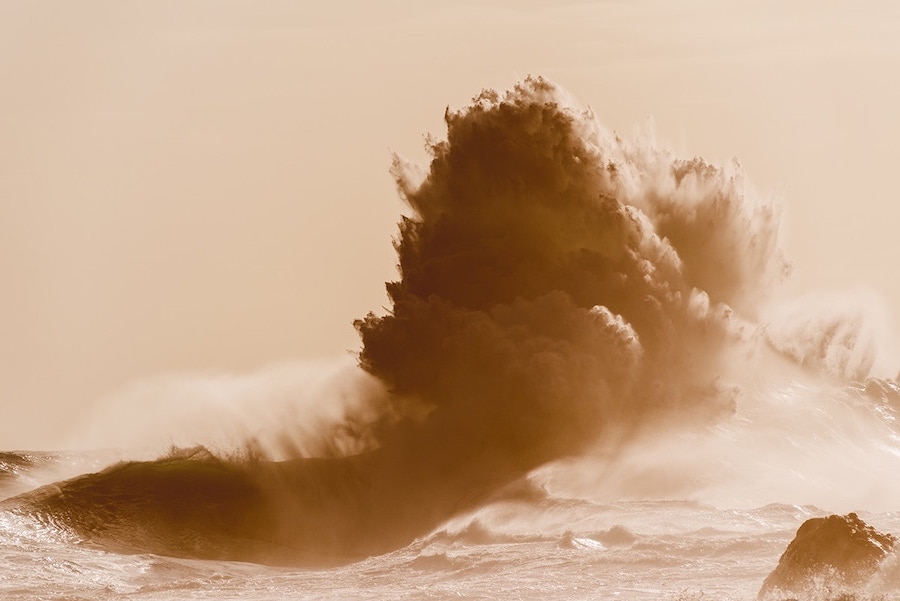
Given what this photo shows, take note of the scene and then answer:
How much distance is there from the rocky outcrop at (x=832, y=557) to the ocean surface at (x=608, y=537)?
232mm

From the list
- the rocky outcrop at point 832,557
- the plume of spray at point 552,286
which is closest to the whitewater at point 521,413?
the plume of spray at point 552,286

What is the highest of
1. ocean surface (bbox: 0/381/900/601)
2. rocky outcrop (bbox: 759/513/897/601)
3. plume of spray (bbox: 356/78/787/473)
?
plume of spray (bbox: 356/78/787/473)

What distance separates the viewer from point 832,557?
24203mm

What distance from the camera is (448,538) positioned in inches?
1435

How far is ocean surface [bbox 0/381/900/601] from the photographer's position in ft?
96.4

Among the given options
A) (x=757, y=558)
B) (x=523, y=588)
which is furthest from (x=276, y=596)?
(x=757, y=558)

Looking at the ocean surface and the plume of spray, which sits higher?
the plume of spray

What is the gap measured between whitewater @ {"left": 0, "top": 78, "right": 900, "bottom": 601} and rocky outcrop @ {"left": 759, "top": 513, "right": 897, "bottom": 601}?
904 cm

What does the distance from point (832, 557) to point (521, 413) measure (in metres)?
18.8

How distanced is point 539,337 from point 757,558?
1446cm

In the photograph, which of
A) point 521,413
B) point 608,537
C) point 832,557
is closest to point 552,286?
point 521,413

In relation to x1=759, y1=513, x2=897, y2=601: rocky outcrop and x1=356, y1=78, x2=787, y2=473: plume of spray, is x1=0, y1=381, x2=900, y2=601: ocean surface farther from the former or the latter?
x1=356, y1=78, x2=787, y2=473: plume of spray

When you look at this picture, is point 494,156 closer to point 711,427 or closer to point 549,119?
point 549,119

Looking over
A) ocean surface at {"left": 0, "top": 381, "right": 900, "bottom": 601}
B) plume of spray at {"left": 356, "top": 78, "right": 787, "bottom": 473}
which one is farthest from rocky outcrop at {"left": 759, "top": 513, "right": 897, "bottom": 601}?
plume of spray at {"left": 356, "top": 78, "right": 787, "bottom": 473}
